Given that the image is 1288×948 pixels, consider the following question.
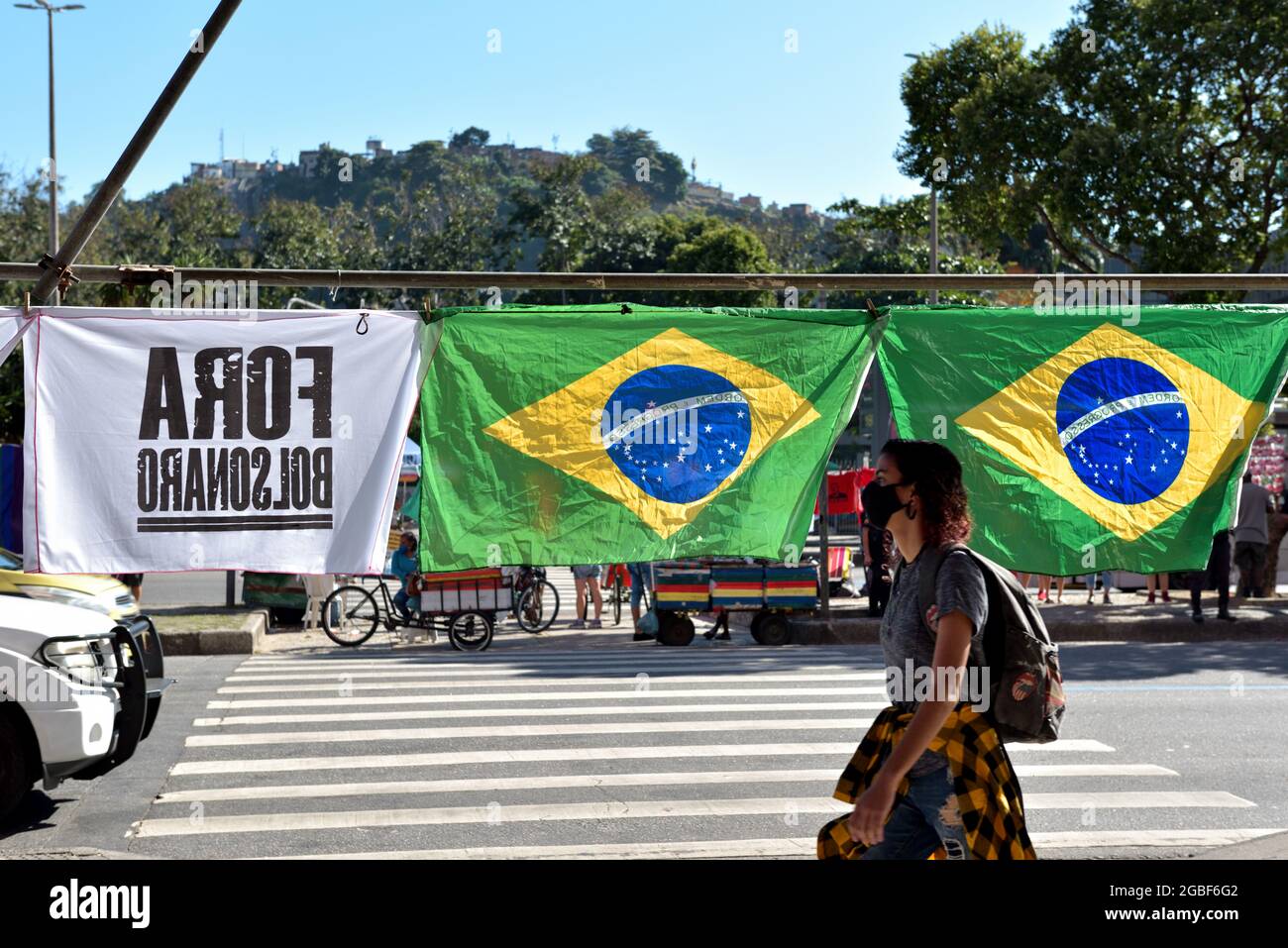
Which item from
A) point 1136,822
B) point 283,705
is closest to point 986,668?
point 1136,822

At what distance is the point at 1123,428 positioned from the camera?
19.9 feet

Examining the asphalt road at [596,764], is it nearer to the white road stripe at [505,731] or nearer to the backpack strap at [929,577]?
the white road stripe at [505,731]

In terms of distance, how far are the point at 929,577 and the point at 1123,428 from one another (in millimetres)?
2266

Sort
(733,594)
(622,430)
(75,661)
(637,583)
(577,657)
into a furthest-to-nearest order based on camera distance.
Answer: (637,583) < (733,594) < (577,657) < (75,661) < (622,430)

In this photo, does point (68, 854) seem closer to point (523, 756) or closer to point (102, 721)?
point (102, 721)

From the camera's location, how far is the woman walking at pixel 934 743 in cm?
399

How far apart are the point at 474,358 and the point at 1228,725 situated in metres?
7.59

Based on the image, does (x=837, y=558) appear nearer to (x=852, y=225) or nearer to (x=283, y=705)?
(x=283, y=705)

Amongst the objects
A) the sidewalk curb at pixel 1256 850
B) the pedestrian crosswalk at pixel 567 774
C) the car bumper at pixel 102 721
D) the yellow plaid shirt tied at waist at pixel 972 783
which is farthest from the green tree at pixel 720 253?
the yellow plaid shirt tied at waist at pixel 972 783

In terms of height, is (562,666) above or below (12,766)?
below

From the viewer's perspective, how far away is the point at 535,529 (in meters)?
5.84

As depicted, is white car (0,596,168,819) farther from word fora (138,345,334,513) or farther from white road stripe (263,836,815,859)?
word fora (138,345,334,513)

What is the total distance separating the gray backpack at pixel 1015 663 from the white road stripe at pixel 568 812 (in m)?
4.01

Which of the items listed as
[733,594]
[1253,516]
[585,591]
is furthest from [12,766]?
[1253,516]
